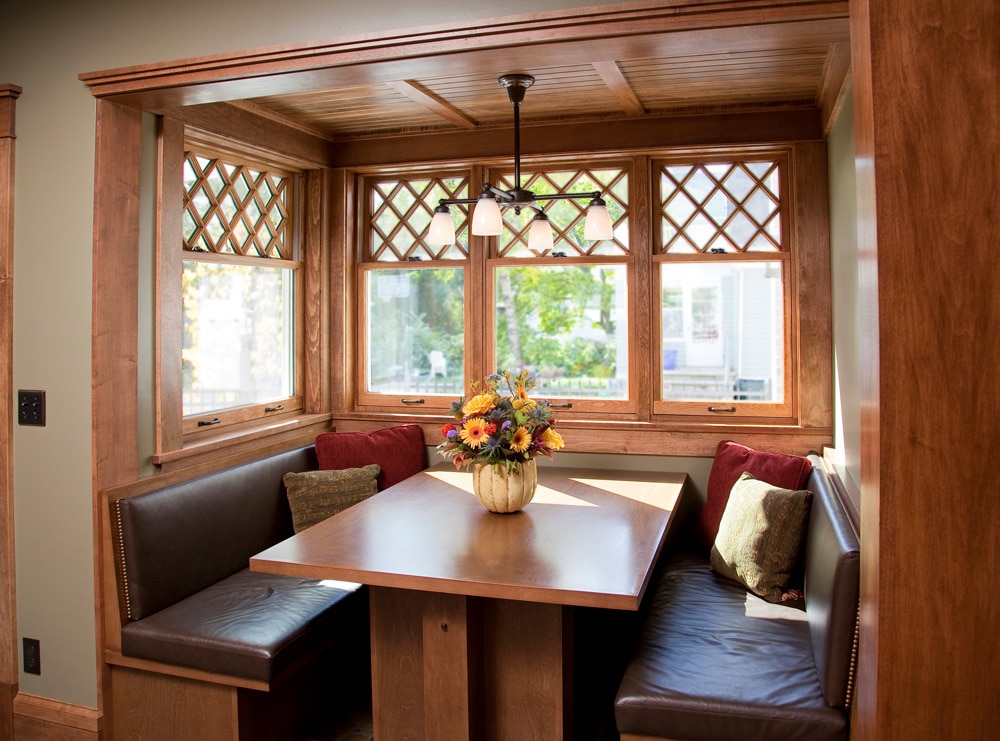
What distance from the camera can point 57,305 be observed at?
8.56 ft

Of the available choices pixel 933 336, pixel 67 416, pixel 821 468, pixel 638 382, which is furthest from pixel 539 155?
pixel 933 336

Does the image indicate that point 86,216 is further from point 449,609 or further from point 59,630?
point 449,609

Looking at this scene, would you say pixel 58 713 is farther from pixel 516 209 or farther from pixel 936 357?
pixel 936 357

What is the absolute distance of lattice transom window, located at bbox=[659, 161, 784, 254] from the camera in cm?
350

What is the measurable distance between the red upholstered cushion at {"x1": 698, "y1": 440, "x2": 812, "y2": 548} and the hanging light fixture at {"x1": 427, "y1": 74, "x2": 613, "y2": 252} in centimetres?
103

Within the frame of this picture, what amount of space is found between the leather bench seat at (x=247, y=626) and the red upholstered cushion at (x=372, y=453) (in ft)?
2.57

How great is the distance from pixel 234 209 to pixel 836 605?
2.73 m

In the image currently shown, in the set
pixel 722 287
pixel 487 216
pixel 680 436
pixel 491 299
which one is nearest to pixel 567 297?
pixel 491 299

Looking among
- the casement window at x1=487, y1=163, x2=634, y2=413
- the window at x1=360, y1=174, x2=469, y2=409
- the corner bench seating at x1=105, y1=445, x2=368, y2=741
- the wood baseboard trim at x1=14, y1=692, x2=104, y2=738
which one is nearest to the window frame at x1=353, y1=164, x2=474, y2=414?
the window at x1=360, y1=174, x2=469, y2=409

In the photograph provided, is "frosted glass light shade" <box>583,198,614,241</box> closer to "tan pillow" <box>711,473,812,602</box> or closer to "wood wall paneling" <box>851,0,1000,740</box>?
"tan pillow" <box>711,473,812,602</box>

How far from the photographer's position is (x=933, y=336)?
1438mm

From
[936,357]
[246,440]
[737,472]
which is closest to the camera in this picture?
[936,357]

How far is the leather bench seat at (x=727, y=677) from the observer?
6.38 feet

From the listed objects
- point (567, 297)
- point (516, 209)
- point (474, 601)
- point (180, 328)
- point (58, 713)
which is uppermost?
point (516, 209)
